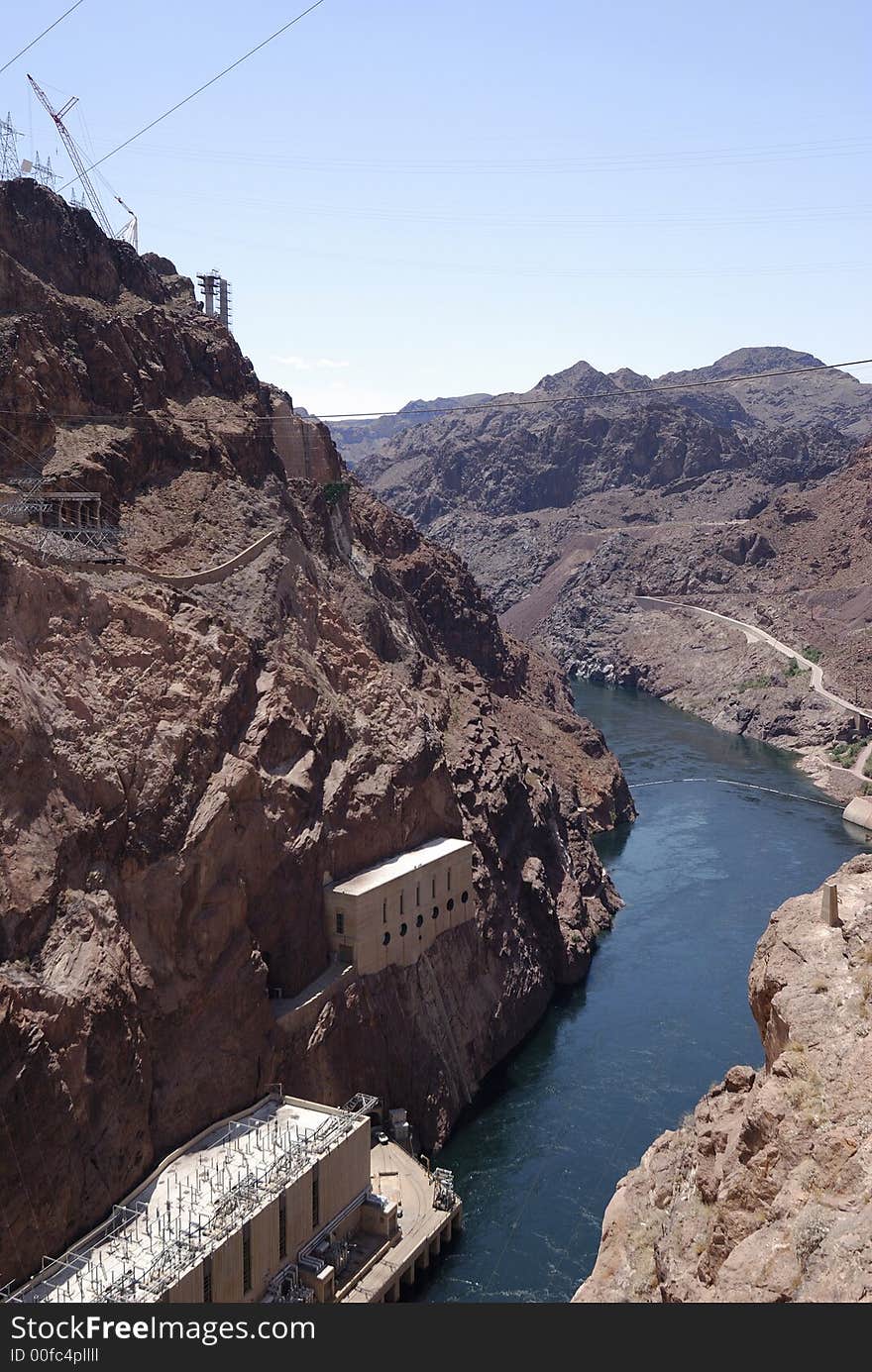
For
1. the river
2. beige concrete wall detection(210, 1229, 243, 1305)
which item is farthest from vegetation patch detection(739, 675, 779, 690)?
beige concrete wall detection(210, 1229, 243, 1305)

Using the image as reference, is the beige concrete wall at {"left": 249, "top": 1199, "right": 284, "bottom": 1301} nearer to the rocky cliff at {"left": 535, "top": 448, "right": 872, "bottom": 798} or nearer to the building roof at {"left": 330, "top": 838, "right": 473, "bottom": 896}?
the building roof at {"left": 330, "top": 838, "right": 473, "bottom": 896}

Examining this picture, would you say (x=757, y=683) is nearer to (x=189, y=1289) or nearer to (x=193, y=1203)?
(x=193, y=1203)

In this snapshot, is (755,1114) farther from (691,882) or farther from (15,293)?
(691,882)

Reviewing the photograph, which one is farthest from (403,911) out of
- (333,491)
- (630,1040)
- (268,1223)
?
(333,491)

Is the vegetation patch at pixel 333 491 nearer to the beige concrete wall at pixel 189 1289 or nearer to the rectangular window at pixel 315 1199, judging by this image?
the rectangular window at pixel 315 1199

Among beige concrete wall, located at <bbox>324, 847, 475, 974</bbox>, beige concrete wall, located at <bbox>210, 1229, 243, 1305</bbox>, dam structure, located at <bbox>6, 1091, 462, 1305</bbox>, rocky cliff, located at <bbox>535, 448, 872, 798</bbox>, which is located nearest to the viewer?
dam structure, located at <bbox>6, 1091, 462, 1305</bbox>

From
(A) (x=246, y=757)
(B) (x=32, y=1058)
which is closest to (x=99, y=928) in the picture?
(B) (x=32, y=1058)

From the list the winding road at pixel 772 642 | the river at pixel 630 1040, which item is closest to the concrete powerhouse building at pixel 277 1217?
the river at pixel 630 1040
